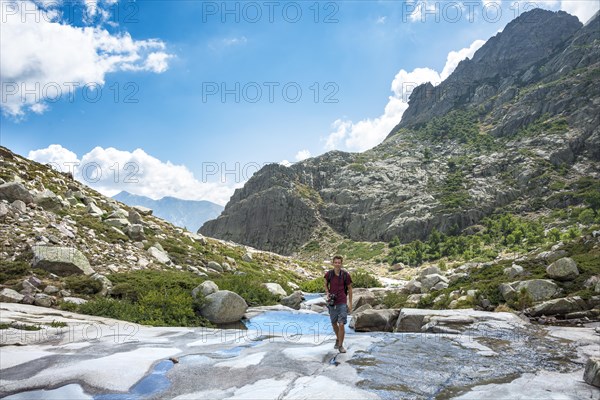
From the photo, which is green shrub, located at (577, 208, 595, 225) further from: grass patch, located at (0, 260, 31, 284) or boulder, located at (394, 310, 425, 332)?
grass patch, located at (0, 260, 31, 284)

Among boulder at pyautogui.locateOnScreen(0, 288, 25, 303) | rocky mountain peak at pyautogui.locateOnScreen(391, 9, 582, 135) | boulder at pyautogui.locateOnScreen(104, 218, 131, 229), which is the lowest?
boulder at pyautogui.locateOnScreen(0, 288, 25, 303)

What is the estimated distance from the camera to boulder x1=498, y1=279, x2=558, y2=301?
16.5 meters

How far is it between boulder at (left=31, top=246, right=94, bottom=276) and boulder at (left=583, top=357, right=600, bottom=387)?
20.6 metres

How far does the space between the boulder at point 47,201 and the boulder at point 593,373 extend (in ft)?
95.1

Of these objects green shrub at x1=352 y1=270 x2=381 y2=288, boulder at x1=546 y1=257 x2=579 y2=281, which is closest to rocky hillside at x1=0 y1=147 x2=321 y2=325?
green shrub at x1=352 y1=270 x2=381 y2=288

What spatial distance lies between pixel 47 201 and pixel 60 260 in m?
9.45

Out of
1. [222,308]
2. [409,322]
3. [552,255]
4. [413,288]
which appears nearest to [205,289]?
[222,308]

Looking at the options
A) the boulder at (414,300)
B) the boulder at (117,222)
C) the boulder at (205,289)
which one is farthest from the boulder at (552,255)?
the boulder at (117,222)

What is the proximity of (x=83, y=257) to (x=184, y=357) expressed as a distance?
12.9 meters

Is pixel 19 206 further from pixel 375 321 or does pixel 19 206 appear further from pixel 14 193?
pixel 375 321

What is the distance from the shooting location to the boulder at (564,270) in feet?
55.5

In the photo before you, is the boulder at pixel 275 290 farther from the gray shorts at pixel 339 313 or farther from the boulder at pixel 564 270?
the boulder at pixel 564 270

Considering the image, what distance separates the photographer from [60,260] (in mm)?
17531

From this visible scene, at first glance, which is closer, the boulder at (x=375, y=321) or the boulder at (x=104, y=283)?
the boulder at (x=375, y=321)
